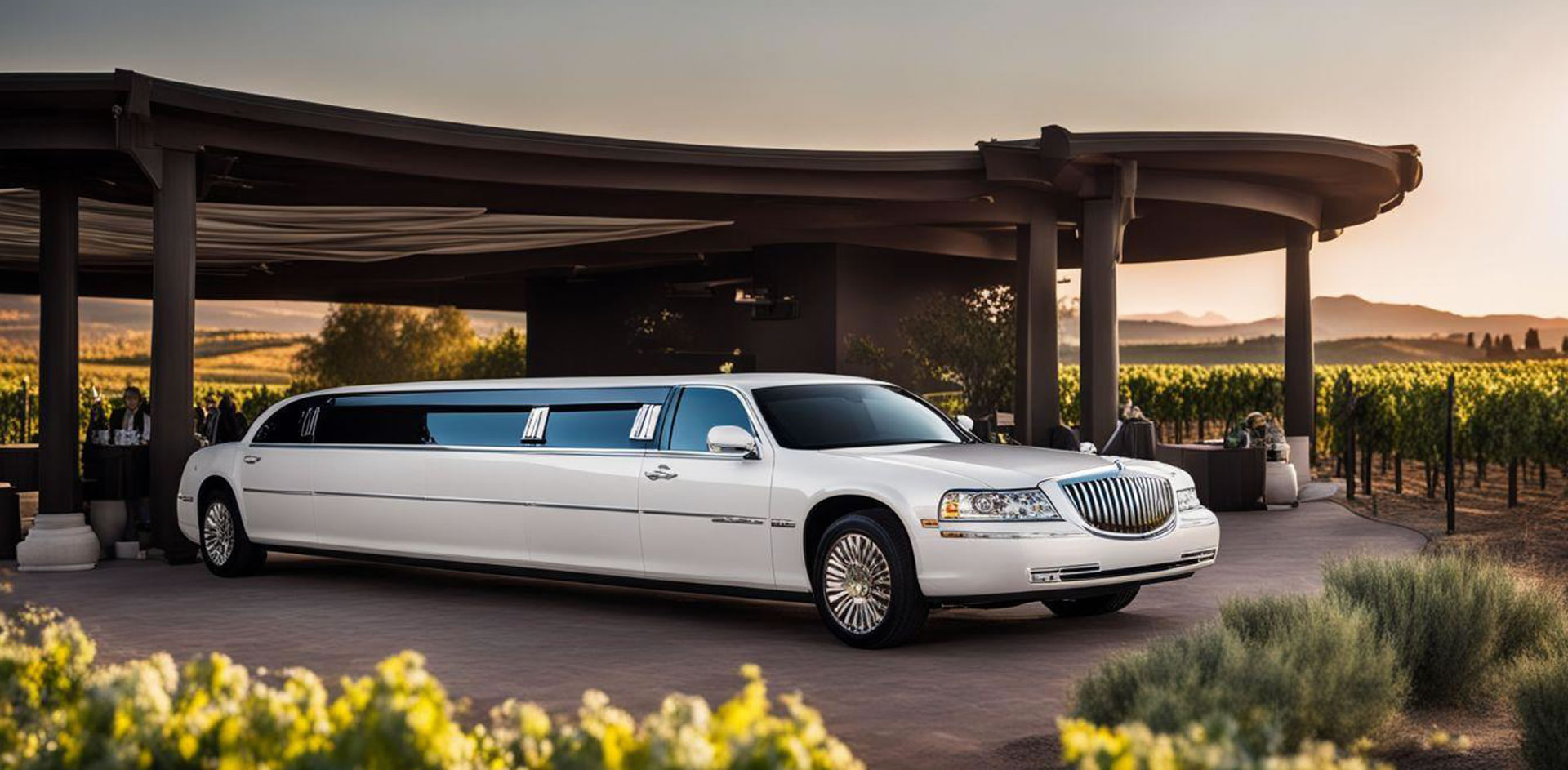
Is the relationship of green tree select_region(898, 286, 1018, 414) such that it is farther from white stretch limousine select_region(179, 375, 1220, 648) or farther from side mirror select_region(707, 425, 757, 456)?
side mirror select_region(707, 425, 757, 456)

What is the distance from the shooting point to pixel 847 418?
10445 mm

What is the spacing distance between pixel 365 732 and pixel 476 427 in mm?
8284

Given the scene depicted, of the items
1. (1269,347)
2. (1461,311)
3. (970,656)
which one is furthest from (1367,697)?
(1461,311)

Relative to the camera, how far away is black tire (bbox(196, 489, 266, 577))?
13.4 m

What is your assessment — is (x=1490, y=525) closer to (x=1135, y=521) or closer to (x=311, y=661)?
(x=1135, y=521)

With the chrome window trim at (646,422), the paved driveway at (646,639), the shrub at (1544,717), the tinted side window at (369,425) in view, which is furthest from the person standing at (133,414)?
the shrub at (1544,717)

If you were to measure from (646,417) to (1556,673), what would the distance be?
588cm

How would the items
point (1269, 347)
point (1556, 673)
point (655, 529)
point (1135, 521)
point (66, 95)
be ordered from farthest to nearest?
point (1269, 347) < point (66, 95) < point (655, 529) < point (1135, 521) < point (1556, 673)

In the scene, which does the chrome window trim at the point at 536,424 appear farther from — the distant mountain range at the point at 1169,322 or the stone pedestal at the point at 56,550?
the distant mountain range at the point at 1169,322

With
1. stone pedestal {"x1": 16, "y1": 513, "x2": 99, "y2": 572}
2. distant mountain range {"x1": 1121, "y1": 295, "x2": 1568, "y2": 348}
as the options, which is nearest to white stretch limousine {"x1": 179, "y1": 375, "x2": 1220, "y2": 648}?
stone pedestal {"x1": 16, "y1": 513, "x2": 99, "y2": 572}

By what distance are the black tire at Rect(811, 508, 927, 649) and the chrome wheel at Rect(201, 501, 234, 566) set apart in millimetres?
6279

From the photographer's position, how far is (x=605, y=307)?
3081cm

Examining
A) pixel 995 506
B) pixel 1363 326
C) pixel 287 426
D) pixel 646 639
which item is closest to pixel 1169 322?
pixel 1363 326

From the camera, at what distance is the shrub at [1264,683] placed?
19.0 ft
